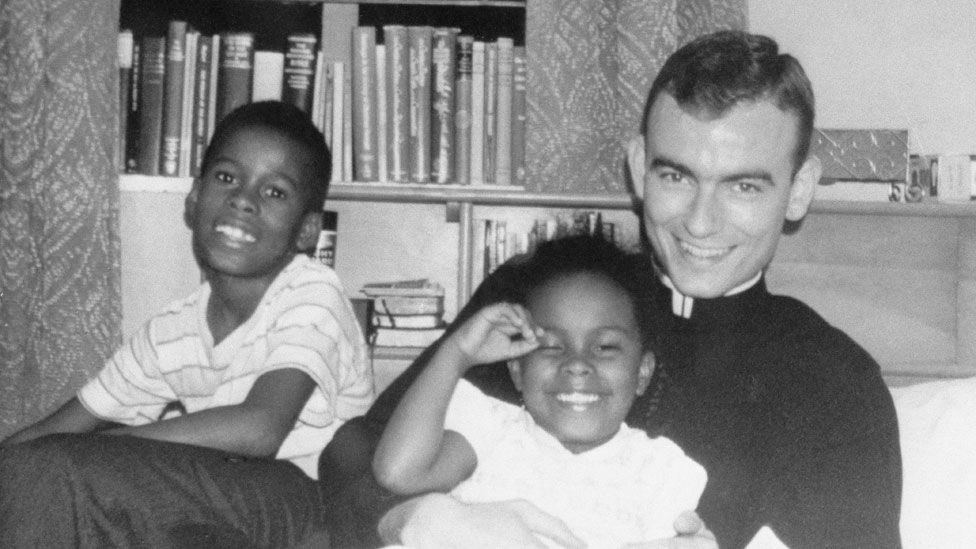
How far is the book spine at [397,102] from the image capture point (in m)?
2.19

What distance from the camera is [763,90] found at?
4.35 feet

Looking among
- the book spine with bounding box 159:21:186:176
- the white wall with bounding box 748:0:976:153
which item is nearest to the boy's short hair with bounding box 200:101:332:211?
the book spine with bounding box 159:21:186:176

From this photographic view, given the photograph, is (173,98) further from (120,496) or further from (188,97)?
(120,496)

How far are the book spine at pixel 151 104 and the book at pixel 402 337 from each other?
580 mm

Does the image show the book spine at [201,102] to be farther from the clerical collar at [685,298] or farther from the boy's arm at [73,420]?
the clerical collar at [685,298]

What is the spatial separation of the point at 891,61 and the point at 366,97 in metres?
1.17

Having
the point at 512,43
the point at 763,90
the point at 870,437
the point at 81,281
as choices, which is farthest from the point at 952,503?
the point at 81,281

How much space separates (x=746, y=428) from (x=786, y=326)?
152mm

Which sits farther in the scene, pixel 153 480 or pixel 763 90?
pixel 763 90

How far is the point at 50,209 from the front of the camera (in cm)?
208

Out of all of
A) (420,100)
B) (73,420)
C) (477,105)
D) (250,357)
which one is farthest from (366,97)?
(73,420)

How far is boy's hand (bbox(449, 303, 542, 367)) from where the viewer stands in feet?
4.21

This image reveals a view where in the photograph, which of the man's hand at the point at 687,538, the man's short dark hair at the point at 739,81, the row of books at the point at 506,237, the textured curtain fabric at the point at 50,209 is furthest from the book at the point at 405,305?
the man's hand at the point at 687,538

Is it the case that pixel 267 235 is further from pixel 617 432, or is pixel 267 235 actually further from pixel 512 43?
pixel 512 43
